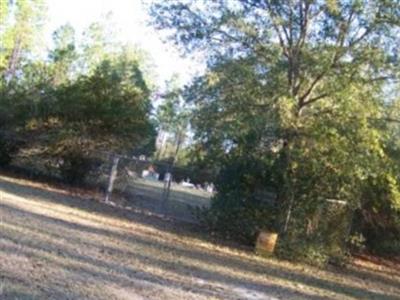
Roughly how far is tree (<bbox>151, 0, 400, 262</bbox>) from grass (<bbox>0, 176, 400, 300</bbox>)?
1938mm

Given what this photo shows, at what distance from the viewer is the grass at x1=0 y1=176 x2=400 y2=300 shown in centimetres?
677

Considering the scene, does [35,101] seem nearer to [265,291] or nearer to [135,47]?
[265,291]

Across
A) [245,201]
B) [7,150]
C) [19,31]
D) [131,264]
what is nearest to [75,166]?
[7,150]

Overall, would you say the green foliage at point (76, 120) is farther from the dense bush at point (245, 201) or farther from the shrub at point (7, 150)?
the dense bush at point (245, 201)

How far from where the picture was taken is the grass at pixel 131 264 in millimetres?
6770

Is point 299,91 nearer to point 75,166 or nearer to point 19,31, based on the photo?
point 75,166

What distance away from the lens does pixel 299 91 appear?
14.2 meters

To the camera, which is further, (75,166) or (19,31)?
(19,31)

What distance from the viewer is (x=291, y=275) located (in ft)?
36.7

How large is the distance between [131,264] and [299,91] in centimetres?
694

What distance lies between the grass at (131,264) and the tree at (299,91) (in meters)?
1.94

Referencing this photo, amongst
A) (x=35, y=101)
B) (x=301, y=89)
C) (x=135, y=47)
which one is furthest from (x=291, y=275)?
(x=135, y=47)

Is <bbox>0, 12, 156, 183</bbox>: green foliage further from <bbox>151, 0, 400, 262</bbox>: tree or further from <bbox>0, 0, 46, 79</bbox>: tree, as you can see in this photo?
<bbox>0, 0, 46, 79</bbox>: tree

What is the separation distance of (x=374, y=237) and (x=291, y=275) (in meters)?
6.30
